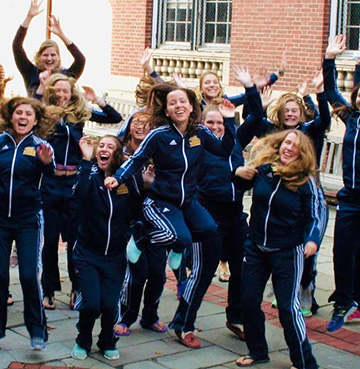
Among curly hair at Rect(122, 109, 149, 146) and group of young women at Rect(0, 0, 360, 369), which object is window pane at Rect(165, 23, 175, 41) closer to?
group of young women at Rect(0, 0, 360, 369)

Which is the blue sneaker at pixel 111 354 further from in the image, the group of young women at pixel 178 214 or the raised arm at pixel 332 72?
the raised arm at pixel 332 72

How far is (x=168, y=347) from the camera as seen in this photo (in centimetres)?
729

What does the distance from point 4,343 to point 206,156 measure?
2.18 m

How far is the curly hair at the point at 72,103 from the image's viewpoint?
8.24m

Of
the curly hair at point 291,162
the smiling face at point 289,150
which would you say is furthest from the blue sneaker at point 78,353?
the smiling face at point 289,150

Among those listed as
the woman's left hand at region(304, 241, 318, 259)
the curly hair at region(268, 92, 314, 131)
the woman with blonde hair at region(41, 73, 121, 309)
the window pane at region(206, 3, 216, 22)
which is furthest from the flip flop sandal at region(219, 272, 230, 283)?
the window pane at region(206, 3, 216, 22)

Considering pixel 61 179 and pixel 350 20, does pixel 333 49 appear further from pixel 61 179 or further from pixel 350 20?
pixel 350 20

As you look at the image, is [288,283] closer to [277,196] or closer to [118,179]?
[277,196]

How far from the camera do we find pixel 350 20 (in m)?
15.5

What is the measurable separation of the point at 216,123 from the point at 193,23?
1087cm

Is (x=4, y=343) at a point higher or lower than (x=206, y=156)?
lower

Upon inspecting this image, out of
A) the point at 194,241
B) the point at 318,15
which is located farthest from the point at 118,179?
the point at 318,15

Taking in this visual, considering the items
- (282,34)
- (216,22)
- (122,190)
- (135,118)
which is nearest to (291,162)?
(122,190)

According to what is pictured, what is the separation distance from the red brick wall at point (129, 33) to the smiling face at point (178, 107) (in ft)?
38.9
